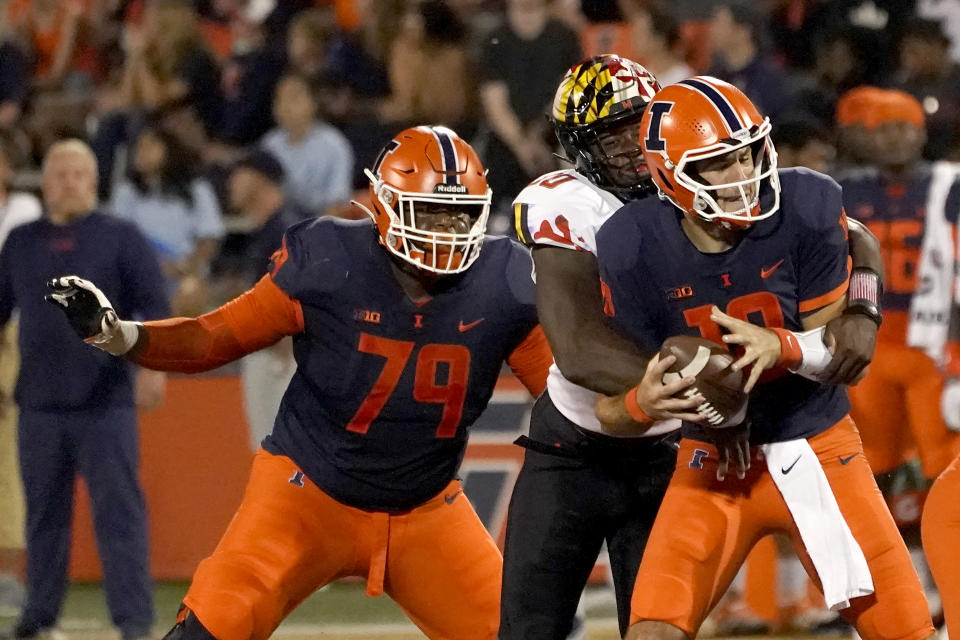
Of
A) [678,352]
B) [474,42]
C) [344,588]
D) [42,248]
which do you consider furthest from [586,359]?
[474,42]

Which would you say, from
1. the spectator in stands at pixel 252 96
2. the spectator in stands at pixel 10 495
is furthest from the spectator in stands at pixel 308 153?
the spectator in stands at pixel 10 495

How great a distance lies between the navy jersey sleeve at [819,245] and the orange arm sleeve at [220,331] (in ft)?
4.69

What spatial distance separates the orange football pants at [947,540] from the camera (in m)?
4.11

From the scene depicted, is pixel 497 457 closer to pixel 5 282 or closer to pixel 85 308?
pixel 5 282

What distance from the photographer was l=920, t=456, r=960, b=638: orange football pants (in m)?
4.11

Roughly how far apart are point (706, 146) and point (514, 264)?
2.94 ft

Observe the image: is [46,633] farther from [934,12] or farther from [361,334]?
[934,12]

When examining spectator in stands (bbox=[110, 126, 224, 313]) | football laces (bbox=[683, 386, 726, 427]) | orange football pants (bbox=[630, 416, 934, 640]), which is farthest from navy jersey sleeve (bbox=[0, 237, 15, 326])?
football laces (bbox=[683, 386, 726, 427])

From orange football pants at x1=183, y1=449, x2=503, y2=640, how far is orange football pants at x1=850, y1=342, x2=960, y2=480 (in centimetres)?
279

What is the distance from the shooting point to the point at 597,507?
4312 millimetres

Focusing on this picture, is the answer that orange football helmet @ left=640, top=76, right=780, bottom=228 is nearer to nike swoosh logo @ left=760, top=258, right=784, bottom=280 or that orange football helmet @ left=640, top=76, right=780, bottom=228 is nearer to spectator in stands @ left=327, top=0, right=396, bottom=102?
nike swoosh logo @ left=760, top=258, right=784, bottom=280

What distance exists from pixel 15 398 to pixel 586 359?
3.74m

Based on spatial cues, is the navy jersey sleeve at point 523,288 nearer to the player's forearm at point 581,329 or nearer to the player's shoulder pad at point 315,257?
the player's forearm at point 581,329

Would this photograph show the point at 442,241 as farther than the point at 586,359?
Yes
